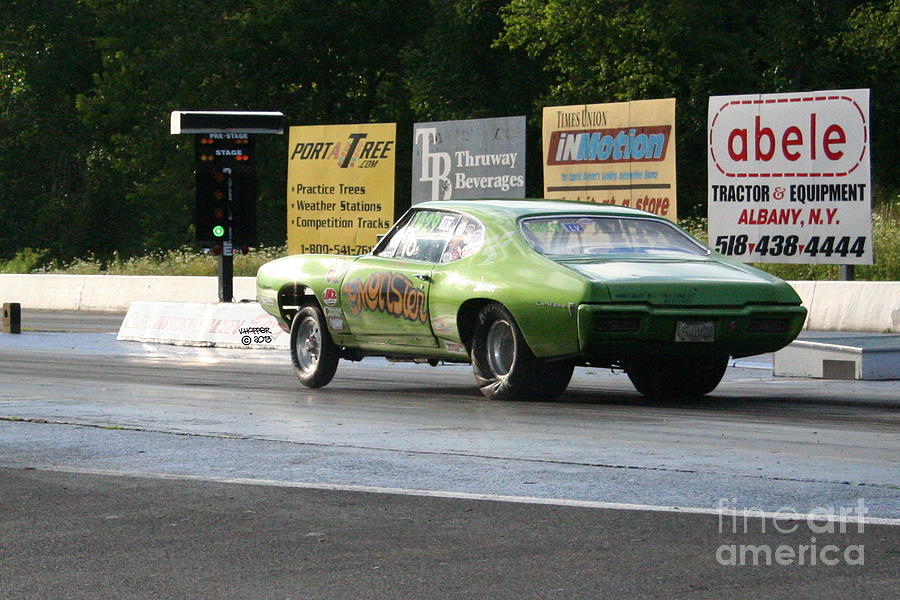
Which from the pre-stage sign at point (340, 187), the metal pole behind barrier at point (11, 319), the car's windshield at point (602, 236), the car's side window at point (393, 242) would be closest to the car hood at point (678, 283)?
the car's windshield at point (602, 236)

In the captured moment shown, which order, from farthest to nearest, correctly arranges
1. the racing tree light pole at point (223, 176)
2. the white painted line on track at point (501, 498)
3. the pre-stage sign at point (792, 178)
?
the racing tree light pole at point (223, 176)
the pre-stage sign at point (792, 178)
the white painted line on track at point (501, 498)

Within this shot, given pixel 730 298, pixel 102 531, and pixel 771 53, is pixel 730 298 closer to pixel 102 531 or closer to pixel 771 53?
pixel 102 531

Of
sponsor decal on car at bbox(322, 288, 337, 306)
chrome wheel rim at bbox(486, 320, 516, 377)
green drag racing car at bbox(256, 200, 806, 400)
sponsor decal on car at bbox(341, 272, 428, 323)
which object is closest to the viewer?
green drag racing car at bbox(256, 200, 806, 400)

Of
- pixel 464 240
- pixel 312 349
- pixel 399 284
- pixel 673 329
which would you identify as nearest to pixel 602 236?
pixel 464 240

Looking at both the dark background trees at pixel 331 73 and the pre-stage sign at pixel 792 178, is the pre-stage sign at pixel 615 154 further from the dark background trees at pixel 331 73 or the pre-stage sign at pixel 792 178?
the dark background trees at pixel 331 73

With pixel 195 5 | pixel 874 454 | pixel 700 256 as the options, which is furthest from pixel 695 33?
pixel 874 454

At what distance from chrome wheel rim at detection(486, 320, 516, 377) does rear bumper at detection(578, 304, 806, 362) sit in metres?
0.74

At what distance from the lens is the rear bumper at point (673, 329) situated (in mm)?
11398

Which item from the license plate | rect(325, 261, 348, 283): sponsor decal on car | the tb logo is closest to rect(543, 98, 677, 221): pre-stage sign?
the tb logo

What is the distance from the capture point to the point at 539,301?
11.8m

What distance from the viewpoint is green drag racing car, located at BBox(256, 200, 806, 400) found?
11547 millimetres

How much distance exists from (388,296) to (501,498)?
5.70m

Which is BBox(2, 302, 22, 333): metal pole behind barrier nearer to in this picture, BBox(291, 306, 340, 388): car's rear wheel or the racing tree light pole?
the racing tree light pole

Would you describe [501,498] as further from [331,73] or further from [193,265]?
[331,73]
